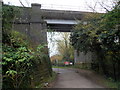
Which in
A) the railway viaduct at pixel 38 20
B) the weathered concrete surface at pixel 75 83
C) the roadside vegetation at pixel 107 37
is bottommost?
the weathered concrete surface at pixel 75 83

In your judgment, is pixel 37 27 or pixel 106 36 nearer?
pixel 106 36

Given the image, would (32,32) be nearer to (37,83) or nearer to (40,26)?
(40,26)

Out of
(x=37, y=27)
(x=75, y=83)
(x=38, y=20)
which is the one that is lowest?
(x=75, y=83)

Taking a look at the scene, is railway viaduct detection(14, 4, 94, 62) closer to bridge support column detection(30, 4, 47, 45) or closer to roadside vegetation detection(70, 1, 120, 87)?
bridge support column detection(30, 4, 47, 45)

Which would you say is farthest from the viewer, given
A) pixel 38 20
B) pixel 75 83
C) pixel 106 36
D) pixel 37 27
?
pixel 38 20

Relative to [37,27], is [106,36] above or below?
below

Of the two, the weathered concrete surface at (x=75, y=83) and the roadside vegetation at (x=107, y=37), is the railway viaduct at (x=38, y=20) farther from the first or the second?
the weathered concrete surface at (x=75, y=83)

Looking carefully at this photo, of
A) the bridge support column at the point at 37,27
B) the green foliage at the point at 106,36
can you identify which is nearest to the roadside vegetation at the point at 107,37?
the green foliage at the point at 106,36

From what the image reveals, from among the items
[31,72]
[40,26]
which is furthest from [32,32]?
[31,72]

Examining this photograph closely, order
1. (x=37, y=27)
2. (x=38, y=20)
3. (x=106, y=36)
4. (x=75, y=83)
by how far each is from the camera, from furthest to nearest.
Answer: (x=38, y=20), (x=37, y=27), (x=75, y=83), (x=106, y=36)

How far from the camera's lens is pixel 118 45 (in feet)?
25.7

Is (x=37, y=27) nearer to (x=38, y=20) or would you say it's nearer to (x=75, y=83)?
(x=38, y=20)

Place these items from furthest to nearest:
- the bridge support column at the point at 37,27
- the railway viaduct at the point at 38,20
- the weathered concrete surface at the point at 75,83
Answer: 1. the bridge support column at the point at 37,27
2. the railway viaduct at the point at 38,20
3. the weathered concrete surface at the point at 75,83

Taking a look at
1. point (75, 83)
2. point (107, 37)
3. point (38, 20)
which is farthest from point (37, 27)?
point (107, 37)
